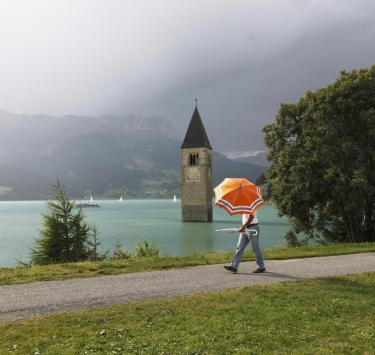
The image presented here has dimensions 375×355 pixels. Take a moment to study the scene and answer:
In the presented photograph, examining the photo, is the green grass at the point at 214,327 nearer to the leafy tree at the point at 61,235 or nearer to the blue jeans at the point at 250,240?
the blue jeans at the point at 250,240

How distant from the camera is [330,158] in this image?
27078 millimetres

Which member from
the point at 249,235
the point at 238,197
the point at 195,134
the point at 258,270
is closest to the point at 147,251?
the point at 258,270

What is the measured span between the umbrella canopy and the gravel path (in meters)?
2.18

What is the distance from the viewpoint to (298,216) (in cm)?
2947

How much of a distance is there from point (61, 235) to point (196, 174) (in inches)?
3260

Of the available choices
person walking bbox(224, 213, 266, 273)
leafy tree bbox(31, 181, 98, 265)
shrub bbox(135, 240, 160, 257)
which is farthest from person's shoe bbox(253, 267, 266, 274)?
leafy tree bbox(31, 181, 98, 265)

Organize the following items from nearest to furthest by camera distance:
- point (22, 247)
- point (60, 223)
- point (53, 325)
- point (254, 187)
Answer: point (53, 325) < point (254, 187) < point (60, 223) < point (22, 247)

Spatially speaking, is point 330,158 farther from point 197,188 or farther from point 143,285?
point 197,188

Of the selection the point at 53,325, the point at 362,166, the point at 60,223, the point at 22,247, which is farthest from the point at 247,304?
the point at 22,247

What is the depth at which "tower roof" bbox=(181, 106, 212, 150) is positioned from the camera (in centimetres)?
10806

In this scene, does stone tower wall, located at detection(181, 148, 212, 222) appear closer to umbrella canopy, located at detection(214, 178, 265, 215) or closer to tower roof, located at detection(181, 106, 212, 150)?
tower roof, located at detection(181, 106, 212, 150)

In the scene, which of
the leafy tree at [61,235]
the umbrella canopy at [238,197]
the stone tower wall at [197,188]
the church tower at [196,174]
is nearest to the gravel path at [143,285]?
the umbrella canopy at [238,197]

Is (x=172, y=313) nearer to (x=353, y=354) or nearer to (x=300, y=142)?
(x=353, y=354)

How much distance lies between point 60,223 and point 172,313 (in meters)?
Result: 16.5
